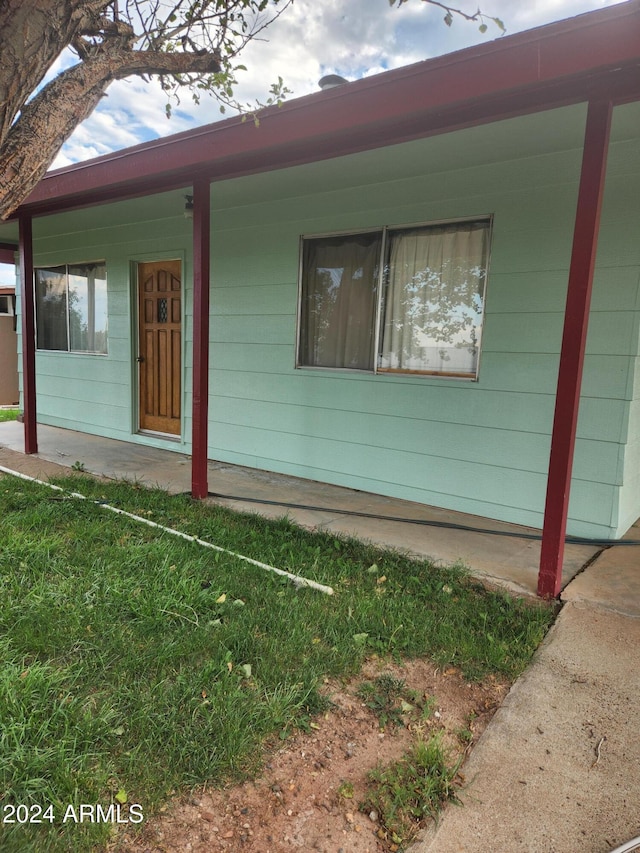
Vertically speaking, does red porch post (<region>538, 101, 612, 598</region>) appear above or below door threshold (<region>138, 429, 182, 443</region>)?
above

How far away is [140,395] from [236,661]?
4572mm

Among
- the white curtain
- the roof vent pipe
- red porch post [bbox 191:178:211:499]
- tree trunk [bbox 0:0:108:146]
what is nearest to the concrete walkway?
red porch post [bbox 191:178:211:499]

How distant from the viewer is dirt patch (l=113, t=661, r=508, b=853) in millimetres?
1318

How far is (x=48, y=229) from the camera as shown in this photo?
6.46 metres

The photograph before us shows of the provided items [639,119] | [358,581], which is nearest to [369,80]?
[639,119]

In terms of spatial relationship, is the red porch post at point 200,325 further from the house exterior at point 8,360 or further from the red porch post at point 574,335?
the house exterior at point 8,360

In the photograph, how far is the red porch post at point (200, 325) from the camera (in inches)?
142

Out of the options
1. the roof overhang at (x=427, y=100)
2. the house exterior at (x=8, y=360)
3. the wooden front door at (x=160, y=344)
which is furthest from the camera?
the house exterior at (x=8, y=360)

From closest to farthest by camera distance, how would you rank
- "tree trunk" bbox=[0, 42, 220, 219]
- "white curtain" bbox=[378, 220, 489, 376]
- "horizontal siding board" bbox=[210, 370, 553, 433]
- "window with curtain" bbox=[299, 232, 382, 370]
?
"tree trunk" bbox=[0, 42, 220, 219]
"horizontal siding board" bbox=[210, 370, 553, 433]
"white curtain" bbox=[378, 220, 489, 376]
"window with curtain" bbox=[299, 232, 382, 370]

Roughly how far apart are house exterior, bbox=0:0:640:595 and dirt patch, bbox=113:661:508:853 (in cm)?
106

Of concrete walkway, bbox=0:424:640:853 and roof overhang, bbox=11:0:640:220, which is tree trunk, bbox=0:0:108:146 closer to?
roof overhang, bbox=11:0:640:220

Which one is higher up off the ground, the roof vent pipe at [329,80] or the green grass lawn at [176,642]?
the roof vent pipe at [329,80]

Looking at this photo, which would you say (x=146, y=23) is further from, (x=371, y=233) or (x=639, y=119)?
(x=639, y=119)

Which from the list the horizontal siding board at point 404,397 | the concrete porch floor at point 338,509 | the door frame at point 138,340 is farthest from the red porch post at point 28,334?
the horizontal siding board at point 404,397
